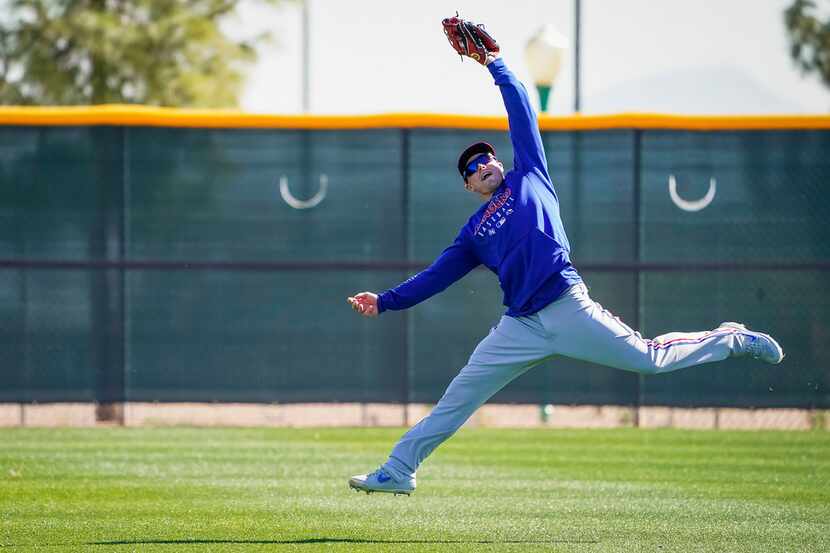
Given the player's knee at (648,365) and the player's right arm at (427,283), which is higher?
the player's right arm at (427,283)

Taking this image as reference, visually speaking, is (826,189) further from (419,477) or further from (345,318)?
(419,477)

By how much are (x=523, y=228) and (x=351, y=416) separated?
6700 millimetres

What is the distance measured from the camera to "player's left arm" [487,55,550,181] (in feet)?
24.6

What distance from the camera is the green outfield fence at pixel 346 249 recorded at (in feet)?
44.6

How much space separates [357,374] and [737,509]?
230 inches

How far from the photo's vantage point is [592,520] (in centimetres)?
803

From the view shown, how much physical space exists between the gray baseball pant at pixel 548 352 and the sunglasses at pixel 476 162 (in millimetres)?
862

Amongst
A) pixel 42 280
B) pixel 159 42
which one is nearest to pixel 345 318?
pixel 42 280

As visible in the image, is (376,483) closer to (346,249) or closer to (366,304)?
(366,304)

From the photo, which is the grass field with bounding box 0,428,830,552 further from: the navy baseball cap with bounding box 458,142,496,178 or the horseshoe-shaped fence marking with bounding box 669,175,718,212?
the horseshoe-shaped fence marking with bounding box 669,175,718,212

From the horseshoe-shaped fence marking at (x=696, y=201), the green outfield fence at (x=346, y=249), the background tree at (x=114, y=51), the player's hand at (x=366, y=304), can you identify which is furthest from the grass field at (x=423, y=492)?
the background tree at (x=114, y=51)

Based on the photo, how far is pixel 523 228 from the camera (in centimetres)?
740

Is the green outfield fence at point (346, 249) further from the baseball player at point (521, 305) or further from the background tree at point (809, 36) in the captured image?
the background tree at point (809, 36)

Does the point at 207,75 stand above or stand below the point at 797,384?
above
